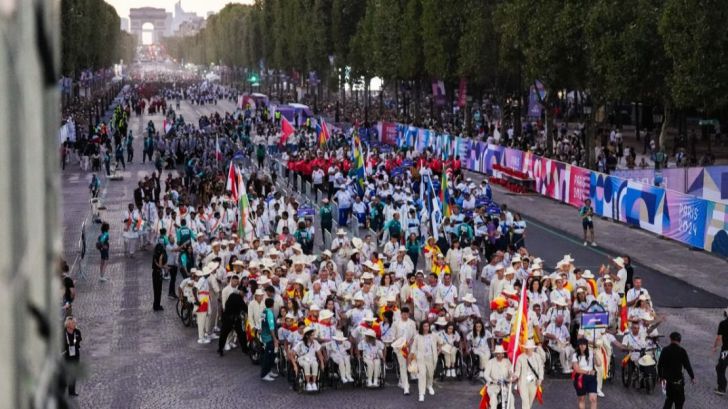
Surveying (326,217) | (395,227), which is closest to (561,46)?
(326,217)

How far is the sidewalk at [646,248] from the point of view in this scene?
26.3 meters

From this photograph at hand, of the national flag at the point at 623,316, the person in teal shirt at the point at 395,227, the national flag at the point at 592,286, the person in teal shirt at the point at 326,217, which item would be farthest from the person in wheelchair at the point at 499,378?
the person in teal shirt at the point at 326,217

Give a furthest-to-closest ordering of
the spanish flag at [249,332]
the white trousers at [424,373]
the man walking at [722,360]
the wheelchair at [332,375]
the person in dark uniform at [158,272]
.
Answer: the person in dark uniform at [158,272] → the spanish flag at [249,332] → the wheelchair at [332,375] → the man walking at [722,360] → the white trousers at [424,373]

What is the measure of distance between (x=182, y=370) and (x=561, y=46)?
33079 millimetres

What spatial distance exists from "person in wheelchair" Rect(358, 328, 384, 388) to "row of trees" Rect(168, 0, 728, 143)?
2696 centimetres

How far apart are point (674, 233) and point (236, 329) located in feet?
52.9

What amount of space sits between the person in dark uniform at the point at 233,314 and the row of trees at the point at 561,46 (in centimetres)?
2613

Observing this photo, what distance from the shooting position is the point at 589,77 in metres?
47.6

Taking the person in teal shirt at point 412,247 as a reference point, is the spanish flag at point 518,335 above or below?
above

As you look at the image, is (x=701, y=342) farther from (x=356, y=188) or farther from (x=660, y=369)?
(x=356, y=188)

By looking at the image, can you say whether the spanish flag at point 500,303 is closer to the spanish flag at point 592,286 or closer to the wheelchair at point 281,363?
the spanish flag at point 592,286

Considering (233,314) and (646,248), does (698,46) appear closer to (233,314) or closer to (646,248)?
(646,248)

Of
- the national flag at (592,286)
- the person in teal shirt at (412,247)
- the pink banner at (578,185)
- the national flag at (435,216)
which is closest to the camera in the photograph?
the national flag at (592,286)

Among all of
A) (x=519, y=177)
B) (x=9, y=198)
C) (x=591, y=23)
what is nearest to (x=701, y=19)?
(x=591, y=23)
